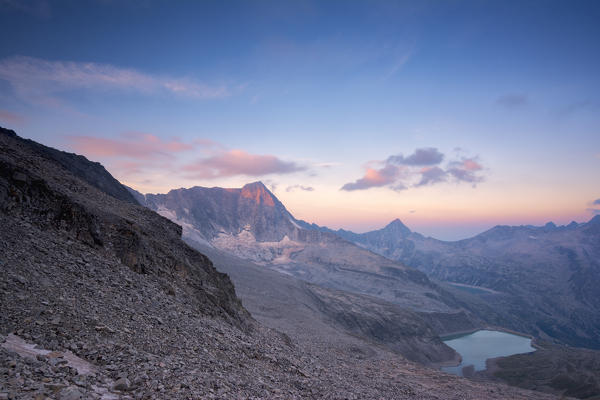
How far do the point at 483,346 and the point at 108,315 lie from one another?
532 feet

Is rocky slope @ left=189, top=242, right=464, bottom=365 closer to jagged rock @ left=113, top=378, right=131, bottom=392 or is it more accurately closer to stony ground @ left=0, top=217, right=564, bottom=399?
stony ground @ left=0, top=217, right=564, bottom=399

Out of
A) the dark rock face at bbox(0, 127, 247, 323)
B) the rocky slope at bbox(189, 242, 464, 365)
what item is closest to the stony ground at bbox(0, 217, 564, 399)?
the dark rock face at bbox(0, 127, 247, 323)

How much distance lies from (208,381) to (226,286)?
20408 millimetres

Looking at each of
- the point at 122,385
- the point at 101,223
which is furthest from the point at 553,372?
the point at 122,385

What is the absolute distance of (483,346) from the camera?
463 ft

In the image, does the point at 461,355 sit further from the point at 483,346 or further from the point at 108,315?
the point at 108,315

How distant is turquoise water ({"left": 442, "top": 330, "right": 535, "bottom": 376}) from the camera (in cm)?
11194

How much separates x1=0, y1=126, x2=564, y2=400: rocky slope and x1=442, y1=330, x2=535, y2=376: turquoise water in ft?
326

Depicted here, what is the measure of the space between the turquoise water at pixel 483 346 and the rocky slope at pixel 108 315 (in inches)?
3908

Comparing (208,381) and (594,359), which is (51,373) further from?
(594,359)

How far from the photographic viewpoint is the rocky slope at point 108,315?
10047mm

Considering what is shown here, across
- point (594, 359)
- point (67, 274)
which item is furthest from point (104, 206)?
point (594, 359)

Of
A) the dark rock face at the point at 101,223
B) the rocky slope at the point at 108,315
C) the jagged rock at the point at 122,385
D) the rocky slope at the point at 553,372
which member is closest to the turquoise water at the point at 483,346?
the rocky slope at the point at 553,372

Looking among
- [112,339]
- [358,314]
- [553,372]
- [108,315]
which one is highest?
[108,315]
